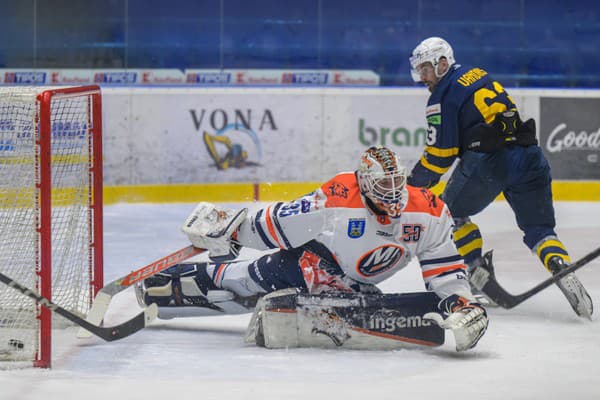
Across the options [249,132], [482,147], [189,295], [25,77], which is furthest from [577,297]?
[25,77]

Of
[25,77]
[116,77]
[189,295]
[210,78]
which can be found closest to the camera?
[189,295]

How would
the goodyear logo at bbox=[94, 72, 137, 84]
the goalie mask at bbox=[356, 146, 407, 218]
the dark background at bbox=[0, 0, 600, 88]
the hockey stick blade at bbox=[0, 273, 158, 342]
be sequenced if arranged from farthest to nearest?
the dark background at bbox=[0, 0, 600, 88] → the goodyear logo at bbox=[94, 72, 137, 84] → the goalie mask at bbox=[356, 146, 407, 218] → the hockey stick blade at bbox=[0, 273, 158, 342]

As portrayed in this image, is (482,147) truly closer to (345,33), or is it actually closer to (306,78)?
(306,78)

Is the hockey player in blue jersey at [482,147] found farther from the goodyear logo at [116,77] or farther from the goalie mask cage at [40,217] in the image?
the goodyear logo at [116,77]

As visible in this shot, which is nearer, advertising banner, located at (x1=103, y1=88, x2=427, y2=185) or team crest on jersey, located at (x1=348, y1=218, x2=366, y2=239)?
team crest on jersey, located at (x1=348, y1=218, x2=366, y2=239)

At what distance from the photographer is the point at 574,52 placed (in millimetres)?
9555

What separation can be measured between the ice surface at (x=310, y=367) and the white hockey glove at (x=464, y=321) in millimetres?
83

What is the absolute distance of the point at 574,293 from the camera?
4.42m

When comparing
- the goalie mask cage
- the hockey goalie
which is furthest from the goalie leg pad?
the goalie mask cage

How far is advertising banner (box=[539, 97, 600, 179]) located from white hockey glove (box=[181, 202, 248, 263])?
5067 millimetres

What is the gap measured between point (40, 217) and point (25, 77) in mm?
5494

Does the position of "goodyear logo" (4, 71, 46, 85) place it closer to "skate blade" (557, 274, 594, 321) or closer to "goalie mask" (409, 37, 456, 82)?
"goalie mask" (409, 37, 456, 82)

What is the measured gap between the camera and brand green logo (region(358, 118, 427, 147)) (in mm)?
8328

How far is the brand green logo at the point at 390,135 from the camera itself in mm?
8328
